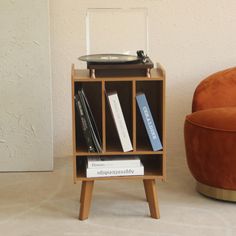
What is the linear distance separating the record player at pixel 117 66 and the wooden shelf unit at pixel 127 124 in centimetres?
3

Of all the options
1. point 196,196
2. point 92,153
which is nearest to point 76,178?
point 92,153

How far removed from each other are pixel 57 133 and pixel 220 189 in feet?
3.53

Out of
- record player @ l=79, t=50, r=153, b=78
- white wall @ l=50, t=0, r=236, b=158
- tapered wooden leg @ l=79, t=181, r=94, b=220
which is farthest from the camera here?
white wall @ l=50, t=0, r=236, b=158

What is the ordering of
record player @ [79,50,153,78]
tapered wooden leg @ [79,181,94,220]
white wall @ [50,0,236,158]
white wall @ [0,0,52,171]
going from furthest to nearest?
1. white wall @ [50,0,236,158]
2. white wall @ [0,0,52,171]
3. tapered wooden leg @ [79,181,94,220]
4. record player @ [79,50,153,78]

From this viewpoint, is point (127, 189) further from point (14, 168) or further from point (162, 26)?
point (162, 26)

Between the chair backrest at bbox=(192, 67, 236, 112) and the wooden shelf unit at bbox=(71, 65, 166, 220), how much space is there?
0.34 metres

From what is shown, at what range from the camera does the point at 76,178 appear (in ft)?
→ 6.77

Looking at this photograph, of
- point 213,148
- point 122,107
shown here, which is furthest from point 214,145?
point 122,107

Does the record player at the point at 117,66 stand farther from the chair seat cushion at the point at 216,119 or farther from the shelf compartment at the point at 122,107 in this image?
the chair seat cushion at the point at 216,119

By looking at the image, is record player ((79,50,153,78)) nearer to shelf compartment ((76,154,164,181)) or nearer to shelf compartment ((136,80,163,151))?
shelf compartment ((136,80,163,151))

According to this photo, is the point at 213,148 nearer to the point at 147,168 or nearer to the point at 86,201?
the point at 147,168

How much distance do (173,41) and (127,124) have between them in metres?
0.85

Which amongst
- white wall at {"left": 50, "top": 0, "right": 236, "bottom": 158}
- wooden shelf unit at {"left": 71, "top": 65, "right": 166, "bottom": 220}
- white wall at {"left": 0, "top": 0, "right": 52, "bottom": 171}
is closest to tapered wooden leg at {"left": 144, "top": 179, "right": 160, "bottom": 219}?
wooden shelf unit at {"left": 71, "top": 65, "right": 166, "bottom": 220}

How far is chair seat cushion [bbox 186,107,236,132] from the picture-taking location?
216cm
